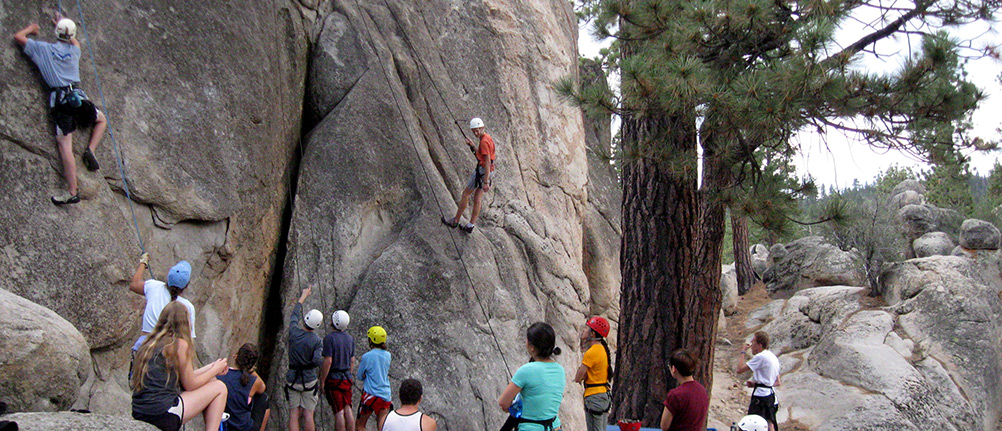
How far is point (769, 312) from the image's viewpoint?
16.2 m

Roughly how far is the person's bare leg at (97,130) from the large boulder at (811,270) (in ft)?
50.0

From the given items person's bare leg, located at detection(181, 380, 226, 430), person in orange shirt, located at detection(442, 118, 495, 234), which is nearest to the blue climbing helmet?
person's bare leg, located at detection(181, 380, 226, 430)

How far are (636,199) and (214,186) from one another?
511 cm

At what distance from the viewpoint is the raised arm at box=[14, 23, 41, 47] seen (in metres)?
6.67

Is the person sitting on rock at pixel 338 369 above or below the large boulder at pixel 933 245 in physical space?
below

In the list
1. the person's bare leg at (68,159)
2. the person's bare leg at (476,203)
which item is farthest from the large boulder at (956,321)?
the person's bare leg at (68,159)

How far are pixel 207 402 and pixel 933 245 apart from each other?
2708 centimetres

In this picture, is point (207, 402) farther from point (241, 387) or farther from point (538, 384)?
point (538, 384)

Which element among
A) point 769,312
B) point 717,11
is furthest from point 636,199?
point 769,312

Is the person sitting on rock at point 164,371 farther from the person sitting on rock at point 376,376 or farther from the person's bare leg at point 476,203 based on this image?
the person's bare leg at point 476,203

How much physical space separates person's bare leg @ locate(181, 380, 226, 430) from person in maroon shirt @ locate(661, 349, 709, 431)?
3239mm

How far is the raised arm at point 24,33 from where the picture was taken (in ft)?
21.9

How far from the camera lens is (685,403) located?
5125 millimetres

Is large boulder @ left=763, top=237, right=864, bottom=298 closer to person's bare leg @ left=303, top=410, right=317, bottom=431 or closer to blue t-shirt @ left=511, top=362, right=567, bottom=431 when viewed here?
person's bare leg @ left=303, top=410, right=317, bottom=431
